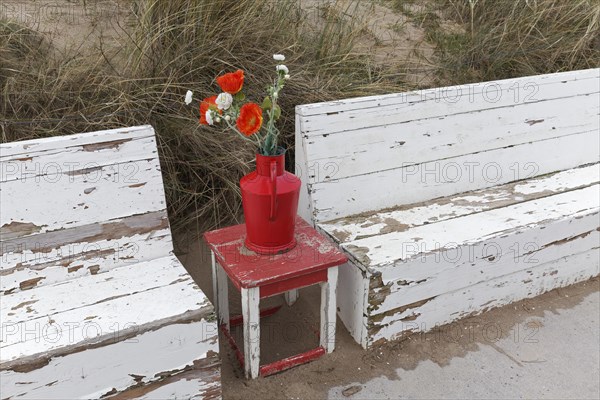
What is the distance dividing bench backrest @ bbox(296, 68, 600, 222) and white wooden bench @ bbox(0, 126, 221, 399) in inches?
24.9

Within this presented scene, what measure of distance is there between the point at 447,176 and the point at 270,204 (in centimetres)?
103

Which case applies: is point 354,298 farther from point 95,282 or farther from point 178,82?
point 178,82

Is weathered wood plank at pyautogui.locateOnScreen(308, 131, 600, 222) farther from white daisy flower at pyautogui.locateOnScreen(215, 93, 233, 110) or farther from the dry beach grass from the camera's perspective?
white daisy flower at pyautogui.locateOnScreen(215, 93, 233, 110)

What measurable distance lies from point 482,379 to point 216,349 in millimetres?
951

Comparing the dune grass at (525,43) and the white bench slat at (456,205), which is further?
the dune grass at (525,43)

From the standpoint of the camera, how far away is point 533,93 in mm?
2811

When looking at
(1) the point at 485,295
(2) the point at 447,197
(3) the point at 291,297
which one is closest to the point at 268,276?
(3) the point at 291,297

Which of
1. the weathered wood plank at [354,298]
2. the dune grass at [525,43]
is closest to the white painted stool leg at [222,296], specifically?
the weathered wood plank at [354,298]

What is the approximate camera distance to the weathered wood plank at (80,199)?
1.94m

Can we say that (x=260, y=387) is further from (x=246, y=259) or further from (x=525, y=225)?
(x=525, y=225)

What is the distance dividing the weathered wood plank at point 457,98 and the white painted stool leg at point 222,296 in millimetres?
622

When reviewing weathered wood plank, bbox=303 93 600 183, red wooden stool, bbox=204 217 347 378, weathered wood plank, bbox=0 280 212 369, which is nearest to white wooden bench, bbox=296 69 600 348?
weathered wood plank, bbox=303 93 600 183

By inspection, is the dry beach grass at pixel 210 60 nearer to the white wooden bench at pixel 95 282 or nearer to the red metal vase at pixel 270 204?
the white wooden bench at pixel 95 282

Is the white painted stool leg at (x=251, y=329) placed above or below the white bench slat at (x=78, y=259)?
below
